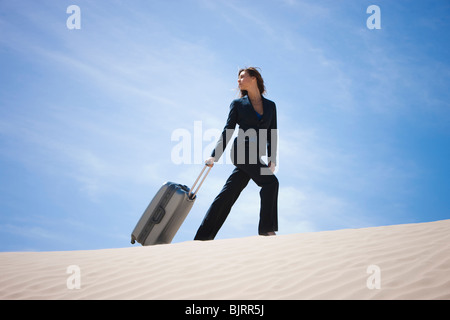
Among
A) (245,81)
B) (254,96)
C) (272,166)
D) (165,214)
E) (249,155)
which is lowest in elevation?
(165,214)

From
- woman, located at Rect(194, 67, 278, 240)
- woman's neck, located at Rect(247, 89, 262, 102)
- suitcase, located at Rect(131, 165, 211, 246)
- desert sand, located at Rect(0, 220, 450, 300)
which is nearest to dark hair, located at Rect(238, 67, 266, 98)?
woman, located at Rect(194, 67, 278, 240)

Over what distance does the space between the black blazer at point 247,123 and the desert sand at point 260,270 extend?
125 centimetres

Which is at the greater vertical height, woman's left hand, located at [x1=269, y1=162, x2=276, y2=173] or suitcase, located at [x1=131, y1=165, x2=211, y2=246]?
woman's left hand, located at [x1=269, y1=162, x2=276, y2=173]

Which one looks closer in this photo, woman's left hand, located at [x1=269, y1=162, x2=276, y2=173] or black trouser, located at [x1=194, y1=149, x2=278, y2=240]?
black trouser, located at [x1=194, y1=149, x2=278, y2=240]

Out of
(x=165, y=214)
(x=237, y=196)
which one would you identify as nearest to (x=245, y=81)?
(x=237, y=196)

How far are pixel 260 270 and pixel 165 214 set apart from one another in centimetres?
206

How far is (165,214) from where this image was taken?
5215 mm

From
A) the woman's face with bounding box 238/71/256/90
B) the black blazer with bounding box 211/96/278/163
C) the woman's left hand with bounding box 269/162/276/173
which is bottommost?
the woman's left hand with bounding box 269/162/276/173

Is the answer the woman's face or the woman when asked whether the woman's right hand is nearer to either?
the woman

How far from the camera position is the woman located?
5.10 metres

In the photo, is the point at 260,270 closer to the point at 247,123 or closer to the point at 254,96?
the point at 247,123
